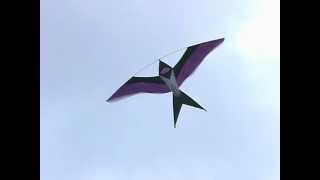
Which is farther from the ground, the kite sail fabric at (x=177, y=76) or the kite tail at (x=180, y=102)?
the kite sail fabric at (x=177, y=76)

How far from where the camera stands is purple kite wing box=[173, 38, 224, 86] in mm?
33844

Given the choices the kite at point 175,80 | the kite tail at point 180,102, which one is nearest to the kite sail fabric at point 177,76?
the kite at point 175,80

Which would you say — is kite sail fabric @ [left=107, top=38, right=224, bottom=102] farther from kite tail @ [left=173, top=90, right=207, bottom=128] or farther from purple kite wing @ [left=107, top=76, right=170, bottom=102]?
kite tail @ [left=173, top=90, right=207, bottom=128]

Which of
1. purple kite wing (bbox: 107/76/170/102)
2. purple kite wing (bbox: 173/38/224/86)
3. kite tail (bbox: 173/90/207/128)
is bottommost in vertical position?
kite tail (bbox: 173/90/207/128)

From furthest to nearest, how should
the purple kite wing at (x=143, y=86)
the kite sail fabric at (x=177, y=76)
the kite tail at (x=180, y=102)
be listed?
the kite tail at (x=180, y=102) → the purple kite wing at (x=143, y=86) → the kite sail fabric at (x=177, y=76)

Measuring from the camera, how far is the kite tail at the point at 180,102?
119ft

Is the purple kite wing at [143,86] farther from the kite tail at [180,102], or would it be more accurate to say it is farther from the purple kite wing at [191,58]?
the purple kite wing at [191,58]

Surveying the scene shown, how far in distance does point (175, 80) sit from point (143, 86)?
2181mm

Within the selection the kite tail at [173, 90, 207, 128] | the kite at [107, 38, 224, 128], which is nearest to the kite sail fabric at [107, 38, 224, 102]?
the kite at [107, 38, 224, 128]
